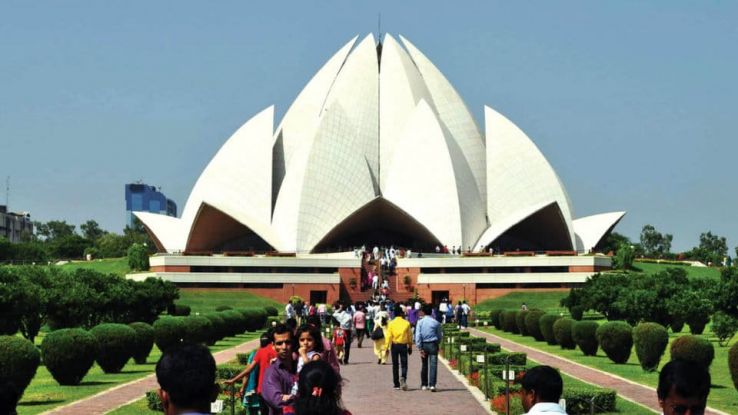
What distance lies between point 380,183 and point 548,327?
33.7 meters

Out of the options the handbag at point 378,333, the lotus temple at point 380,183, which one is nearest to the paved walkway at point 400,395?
the handbag at point 378,333

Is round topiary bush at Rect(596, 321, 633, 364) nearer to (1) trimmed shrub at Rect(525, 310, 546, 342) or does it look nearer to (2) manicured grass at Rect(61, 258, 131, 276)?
(1) trimmed shrub at Rect(525, 310, 546, 342)

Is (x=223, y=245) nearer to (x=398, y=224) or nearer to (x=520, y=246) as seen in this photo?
(x=398, y=224)

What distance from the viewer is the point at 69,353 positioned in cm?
1602

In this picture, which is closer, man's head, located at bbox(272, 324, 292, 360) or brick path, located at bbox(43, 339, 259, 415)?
man's head, located at bbox(272, 324, 292, 360)

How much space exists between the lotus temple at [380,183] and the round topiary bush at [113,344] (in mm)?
33378

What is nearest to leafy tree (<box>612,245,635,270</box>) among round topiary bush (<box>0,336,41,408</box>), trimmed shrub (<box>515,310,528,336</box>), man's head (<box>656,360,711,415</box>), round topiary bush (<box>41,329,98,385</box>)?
trimmed shrub (<box>515,310,528,336</box>)

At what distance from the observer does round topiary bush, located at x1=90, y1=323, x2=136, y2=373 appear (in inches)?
716

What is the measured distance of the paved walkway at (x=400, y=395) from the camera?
41.8 feet

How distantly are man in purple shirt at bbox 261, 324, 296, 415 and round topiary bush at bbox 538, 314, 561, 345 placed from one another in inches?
781

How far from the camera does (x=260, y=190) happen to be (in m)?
58.5

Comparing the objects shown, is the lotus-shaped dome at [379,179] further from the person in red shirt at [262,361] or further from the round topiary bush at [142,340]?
the person in red shirt at [262,361]

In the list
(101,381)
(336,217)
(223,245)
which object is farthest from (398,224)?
(101,381)

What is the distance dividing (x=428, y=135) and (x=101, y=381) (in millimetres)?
42061
